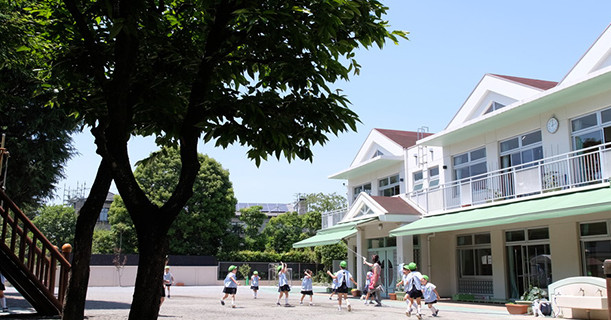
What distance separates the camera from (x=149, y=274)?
5254 millimetres

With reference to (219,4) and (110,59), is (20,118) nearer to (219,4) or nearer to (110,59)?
(110,59)

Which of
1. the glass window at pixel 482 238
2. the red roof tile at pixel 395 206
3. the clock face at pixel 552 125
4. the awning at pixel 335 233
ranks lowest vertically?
the glass window at pixel 482 238

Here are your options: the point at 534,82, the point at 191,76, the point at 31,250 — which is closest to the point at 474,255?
the point at 534,82

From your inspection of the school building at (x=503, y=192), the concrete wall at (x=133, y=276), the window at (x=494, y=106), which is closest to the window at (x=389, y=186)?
the school building at (x=503, y=192)

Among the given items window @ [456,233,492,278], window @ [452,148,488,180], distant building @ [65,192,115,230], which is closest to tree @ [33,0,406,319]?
window @ [452,148,488,180]

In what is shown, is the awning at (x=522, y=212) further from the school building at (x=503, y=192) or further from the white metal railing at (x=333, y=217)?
the white metal railing at (x=333, y=217)

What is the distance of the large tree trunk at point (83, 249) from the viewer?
245 inches

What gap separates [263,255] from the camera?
4756cm

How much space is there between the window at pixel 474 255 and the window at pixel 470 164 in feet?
8.30

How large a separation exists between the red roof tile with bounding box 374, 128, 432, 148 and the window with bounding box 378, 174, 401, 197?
1.74 m

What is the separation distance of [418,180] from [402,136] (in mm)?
4737

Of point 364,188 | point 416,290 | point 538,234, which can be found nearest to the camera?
point 416,290

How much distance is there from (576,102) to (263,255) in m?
32.6

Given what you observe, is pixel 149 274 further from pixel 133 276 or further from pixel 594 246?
pixel 133 276
